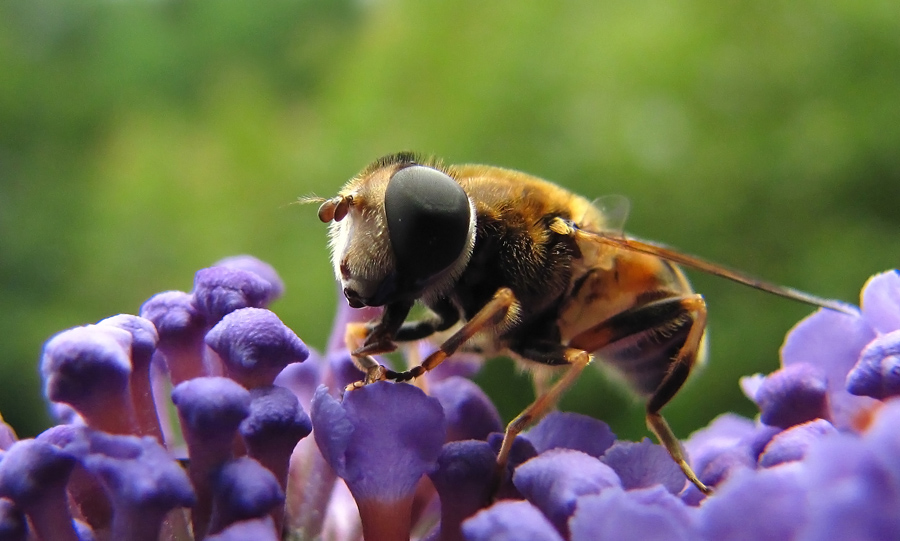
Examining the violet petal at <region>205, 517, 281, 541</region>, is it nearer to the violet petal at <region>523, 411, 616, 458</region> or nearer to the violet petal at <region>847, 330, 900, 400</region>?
the violet petal at <region>523, 411, 616, 458</region>

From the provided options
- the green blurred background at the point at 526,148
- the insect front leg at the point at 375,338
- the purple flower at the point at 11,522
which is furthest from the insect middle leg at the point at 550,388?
the green blurred background at the point at 526,148

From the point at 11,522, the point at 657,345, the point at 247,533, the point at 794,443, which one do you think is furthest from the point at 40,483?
the point at 657,345

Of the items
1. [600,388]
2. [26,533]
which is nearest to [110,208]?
[600,388]

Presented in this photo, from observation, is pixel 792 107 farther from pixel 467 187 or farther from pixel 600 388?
pixel 467 187

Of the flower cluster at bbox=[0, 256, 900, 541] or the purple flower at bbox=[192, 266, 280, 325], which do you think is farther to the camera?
the purple flower at bbox=[192, 266, 280, 325]

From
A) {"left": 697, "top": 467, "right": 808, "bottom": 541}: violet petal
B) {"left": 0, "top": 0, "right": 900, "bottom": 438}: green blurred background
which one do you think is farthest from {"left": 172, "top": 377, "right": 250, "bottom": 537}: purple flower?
{"left": 0, "top": 0, "right": 900, "bottom": 438}: green blurred background

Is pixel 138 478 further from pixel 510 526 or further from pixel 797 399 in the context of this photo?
pixel 797 399

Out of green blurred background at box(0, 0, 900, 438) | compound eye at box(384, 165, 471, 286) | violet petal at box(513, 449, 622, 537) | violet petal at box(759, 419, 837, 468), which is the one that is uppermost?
compound eye at box(384, 165, 471, 286)
